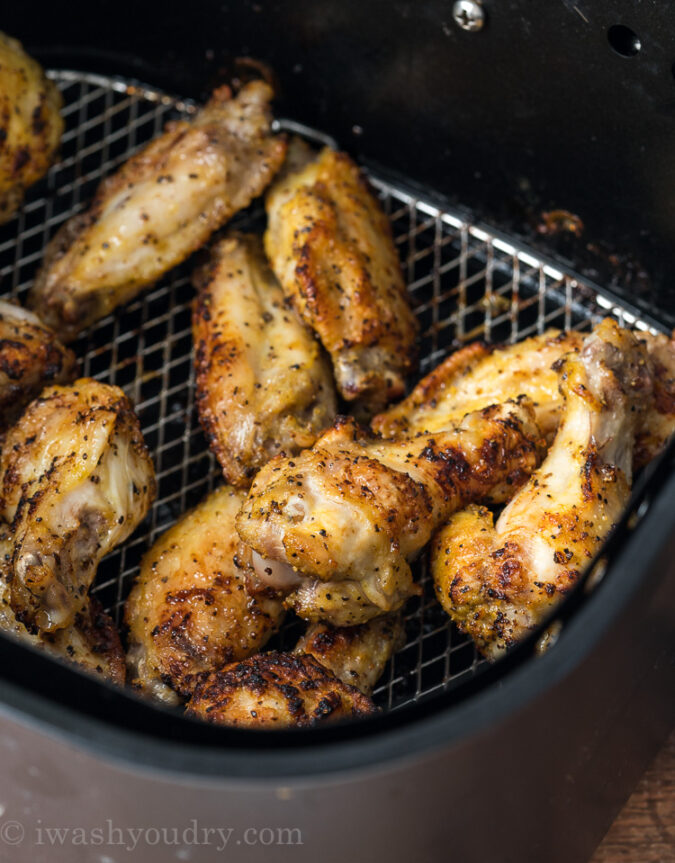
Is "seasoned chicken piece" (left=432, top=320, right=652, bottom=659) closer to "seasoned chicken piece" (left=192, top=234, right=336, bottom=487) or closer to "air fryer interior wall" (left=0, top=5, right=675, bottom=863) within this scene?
"air fryer interior wall" (left=0, top=5, right=675, bottom=863)

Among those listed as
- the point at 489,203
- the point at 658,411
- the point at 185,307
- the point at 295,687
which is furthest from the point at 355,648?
the point at 489,203

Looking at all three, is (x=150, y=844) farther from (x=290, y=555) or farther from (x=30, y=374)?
(x=30, y=374)

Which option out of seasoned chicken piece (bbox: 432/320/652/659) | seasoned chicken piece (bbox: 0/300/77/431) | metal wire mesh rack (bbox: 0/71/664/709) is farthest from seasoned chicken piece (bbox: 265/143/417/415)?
seasoned chicken piece (bbox: 0/300/77/431)

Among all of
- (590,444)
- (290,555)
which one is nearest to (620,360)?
(590,444)

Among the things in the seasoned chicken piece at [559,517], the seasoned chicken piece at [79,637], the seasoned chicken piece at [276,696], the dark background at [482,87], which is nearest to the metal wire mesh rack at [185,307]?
the dark background at [482,87]

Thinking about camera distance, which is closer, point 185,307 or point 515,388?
point 515,388

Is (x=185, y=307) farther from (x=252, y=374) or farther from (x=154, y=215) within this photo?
(x=252, y=374)
